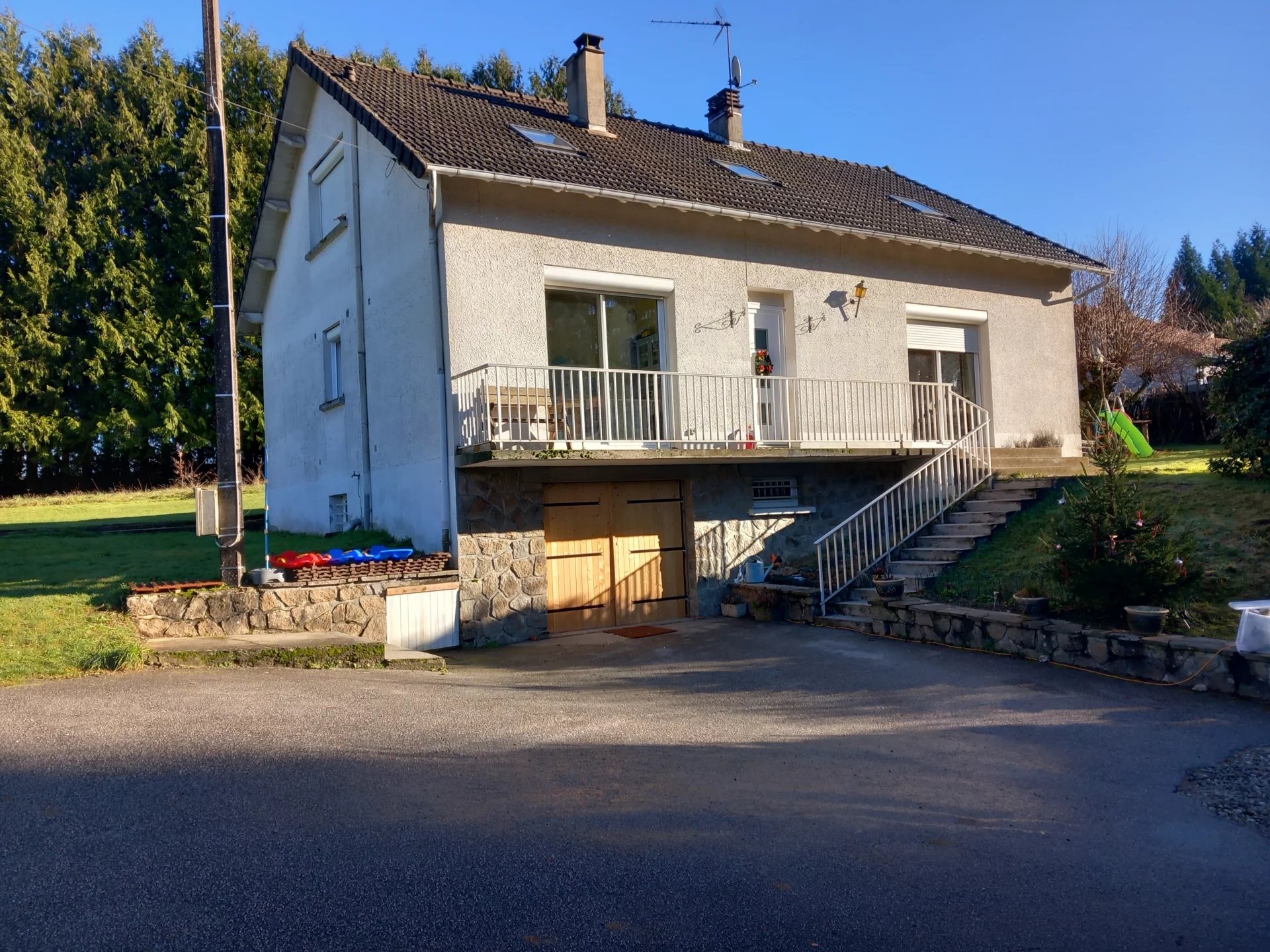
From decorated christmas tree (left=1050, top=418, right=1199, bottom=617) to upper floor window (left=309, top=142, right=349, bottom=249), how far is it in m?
10.5

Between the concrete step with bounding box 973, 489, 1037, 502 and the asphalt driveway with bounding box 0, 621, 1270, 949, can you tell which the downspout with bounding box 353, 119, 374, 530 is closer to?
the asphalt driveway with bounding box 0, 621, 1270, 949

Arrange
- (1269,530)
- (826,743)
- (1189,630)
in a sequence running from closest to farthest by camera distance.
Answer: (826,743), (1189,630), (1269,530)

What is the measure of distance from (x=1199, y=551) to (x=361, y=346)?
35.2ft

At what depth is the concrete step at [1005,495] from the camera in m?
12.8

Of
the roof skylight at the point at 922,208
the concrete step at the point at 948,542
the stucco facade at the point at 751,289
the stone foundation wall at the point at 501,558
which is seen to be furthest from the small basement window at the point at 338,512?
the roof skylight at the point at 922,208

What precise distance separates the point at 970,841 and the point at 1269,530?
23.2ft

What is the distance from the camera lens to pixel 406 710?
22.9 feet

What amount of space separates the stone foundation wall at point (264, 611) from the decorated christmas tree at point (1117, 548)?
704 centimetres

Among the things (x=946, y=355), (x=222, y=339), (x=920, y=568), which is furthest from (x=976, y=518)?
(x=222, y=339)

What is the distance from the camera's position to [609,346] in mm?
12648

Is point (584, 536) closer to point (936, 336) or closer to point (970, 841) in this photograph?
point (936, 336)

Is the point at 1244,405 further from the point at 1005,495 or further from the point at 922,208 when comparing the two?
the point at 922,208

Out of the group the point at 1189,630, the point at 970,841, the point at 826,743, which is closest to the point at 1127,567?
the point at 1189,630

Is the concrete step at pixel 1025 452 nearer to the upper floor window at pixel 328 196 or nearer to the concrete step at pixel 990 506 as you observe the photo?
the concrete step at pixel 990 506
